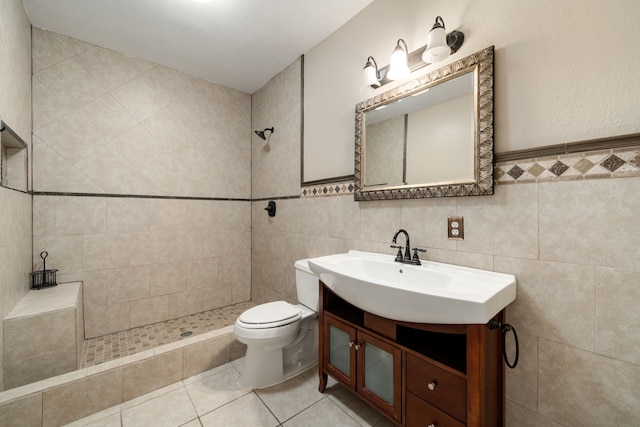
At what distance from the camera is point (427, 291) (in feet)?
3.09

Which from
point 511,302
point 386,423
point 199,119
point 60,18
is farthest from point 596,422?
point 60,18

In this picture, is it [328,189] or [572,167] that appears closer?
[572,167]

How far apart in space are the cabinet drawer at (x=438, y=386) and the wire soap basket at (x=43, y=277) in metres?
2.57

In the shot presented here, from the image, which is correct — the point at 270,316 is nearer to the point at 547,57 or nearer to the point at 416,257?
the point at 416,257

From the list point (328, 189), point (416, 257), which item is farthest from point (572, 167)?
point (328, 189)

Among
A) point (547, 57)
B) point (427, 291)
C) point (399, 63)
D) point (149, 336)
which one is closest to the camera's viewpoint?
point (427, 291)

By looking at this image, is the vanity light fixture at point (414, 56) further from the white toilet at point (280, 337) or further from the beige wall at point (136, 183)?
the beige wall at point (136, 183)

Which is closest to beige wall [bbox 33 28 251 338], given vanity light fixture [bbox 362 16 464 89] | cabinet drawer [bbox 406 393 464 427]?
vanity light fixture [bbox 362 16 464 89]

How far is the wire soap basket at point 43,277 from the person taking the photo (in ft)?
6.29

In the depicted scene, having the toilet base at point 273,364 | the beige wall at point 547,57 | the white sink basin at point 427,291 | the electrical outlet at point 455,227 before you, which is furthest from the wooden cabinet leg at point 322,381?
the beige wall at point 547,57

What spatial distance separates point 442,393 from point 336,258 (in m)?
0.84

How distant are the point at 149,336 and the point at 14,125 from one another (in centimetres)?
177

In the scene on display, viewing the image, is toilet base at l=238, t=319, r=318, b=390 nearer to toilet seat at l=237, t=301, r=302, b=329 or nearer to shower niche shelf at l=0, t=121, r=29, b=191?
toilet seat at l=237, t=301, r=302, b=329

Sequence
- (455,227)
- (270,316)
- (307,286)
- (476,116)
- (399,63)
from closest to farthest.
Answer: (476,116)
(455,227)
(399,63)
(270,316)
(307,286)
